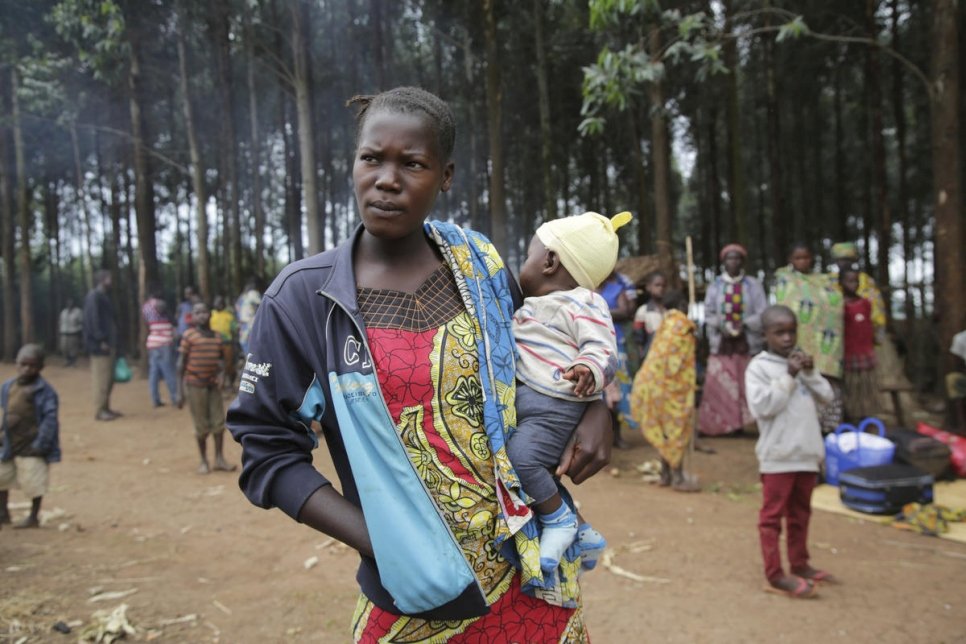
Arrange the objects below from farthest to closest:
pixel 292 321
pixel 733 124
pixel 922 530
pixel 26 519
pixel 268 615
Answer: pixel 733 124, pixel 26 519, pixel 922 530, pixel 268 615, pixel 292 321

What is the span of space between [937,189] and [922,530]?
3524 millimetres

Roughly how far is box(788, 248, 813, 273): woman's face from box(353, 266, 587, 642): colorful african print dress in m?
6.69

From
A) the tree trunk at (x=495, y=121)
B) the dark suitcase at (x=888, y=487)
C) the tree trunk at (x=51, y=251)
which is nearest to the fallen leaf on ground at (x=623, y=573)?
the dark suitcase at (x=888, y=487)

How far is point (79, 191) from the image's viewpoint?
18.8 meters

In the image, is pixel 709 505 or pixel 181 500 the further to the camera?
pixel 181 500

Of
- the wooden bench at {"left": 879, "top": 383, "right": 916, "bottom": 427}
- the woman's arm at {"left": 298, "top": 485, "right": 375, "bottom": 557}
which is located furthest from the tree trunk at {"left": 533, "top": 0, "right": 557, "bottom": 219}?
the woman's arm at {"left": 298, "top": 485, "right": 375, "bottom": 557}

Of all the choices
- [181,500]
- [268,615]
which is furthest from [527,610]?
[181,500]

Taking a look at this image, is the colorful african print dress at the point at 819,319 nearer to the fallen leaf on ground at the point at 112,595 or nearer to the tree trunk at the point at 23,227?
the fallen leaf on ground at the point at 112,595

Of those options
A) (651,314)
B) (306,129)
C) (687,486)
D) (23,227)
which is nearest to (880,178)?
(651,314)

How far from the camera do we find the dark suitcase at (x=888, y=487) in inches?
209

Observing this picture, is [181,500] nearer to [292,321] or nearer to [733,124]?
[292,321]

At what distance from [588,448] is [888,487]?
490cm

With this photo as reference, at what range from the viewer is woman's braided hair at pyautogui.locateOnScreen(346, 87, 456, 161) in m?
1.42

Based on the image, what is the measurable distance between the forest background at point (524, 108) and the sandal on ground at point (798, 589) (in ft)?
13.2
